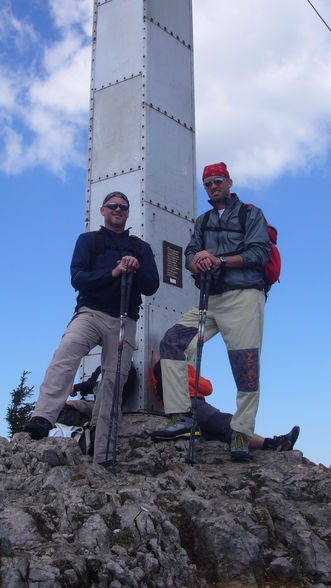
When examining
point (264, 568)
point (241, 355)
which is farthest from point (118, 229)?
point (264, 568)

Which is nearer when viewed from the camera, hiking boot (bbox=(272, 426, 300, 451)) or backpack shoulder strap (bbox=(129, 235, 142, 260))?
backpack shoulder strap (bbox=(129, 235, 142, 260))

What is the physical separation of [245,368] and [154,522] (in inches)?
102

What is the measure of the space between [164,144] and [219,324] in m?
3.79

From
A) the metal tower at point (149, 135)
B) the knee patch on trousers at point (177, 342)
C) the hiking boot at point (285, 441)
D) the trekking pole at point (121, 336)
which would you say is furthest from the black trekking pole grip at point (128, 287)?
the hiking boot at point (285, 441)

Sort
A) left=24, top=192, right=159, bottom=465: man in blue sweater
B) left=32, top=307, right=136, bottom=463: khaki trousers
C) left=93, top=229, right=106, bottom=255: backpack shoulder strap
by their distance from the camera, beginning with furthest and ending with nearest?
1. left=93, top=229, right=106, bottom=255: backpack shoulder strap
2. left=24, top=192, right=159, bottom=465: man in blue sweater
3. left=32, top=307, right=136, bottom=463: khaki trousers

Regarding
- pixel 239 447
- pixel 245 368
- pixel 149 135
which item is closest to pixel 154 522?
pixel 239 447

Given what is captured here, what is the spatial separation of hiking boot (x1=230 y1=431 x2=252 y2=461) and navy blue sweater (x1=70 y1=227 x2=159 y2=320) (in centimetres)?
165

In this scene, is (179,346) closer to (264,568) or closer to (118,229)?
(118,229)

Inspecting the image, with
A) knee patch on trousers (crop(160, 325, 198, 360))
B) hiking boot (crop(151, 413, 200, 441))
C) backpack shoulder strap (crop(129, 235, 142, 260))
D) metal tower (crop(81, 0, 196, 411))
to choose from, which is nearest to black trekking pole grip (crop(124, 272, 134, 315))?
backpack shoulder strap (crop(129, 235, 142, 260))

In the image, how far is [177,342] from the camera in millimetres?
7723

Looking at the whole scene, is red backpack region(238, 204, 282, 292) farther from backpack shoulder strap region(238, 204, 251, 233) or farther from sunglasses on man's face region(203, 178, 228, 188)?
sunglasses on man's face region(203, 178, 228, 188)

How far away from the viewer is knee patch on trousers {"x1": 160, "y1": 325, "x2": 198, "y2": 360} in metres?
7.68

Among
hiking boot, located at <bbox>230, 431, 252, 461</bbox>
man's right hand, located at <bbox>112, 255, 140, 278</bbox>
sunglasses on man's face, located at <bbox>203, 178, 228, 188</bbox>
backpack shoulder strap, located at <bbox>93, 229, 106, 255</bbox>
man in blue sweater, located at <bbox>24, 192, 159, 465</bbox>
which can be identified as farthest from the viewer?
sunglasses on man's face, located at <bbox>203, 178, 228, 188</bbox>

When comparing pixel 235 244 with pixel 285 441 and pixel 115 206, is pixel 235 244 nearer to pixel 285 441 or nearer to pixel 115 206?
pixel 115 206
